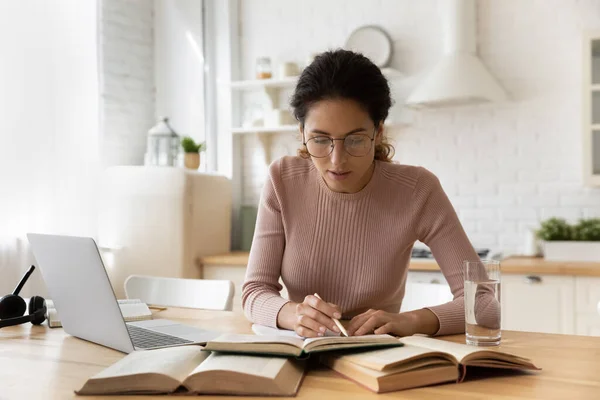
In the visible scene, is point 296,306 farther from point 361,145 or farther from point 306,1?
point 306,1

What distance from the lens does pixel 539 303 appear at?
303 centimetres

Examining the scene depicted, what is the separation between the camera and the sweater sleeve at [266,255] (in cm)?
170

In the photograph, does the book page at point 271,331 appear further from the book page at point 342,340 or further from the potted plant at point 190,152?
the potted plant at point 190,152

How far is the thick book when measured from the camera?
1674 mm

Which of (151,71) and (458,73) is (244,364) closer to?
(458,73)

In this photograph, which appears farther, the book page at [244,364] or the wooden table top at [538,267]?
the wooden table top at [538,267]

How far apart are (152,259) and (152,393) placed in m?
2.59

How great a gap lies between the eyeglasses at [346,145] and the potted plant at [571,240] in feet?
6.36

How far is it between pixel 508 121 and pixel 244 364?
9.64ft

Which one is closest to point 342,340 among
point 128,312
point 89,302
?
point 89,302

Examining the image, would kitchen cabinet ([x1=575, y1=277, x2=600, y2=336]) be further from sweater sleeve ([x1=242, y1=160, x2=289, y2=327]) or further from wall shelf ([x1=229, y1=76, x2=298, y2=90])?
wall shelf ([x1=229, y1=76, x2=298, y2=90])

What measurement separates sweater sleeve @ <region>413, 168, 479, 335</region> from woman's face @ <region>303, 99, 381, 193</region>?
0.20 m

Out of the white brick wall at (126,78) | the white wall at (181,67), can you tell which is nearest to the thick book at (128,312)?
the white brick wall at (126,78)

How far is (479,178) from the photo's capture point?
3.73 meters
